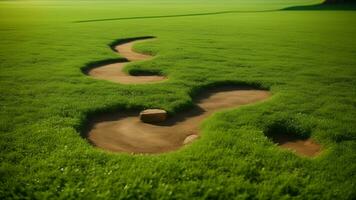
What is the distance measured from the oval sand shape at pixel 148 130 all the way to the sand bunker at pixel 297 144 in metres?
1.59

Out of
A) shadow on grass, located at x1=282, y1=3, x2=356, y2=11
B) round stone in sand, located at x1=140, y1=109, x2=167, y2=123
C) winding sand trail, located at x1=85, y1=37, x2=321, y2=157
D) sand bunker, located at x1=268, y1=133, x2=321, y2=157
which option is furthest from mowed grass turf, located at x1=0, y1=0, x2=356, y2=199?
shadow on grass, located at x1=282, y1=3, x2=356, y2=11

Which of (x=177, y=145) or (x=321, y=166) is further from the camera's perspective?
(x=177, y=145)

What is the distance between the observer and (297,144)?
6.49 m

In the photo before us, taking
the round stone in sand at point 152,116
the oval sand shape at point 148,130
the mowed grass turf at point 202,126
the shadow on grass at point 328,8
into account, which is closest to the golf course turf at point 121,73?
the mowed grass turf at point 202,126

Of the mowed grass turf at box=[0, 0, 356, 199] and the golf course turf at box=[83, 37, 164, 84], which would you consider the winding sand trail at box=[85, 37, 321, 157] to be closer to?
the mowed grass turf at box=[0, 0, 356, 199]

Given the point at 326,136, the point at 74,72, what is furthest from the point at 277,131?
the point at 74,72

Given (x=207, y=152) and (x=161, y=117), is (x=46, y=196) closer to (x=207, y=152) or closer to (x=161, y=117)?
(x=207, y=152)

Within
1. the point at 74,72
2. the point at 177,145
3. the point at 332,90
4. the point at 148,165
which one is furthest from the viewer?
the point at 74,72

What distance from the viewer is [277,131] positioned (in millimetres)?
7023

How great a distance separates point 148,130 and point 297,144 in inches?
113

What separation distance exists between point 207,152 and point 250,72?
20.9 feet

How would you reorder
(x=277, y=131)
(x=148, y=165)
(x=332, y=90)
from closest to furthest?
(x=148, y=165), (x=277, y=131), (x=332, y=90)

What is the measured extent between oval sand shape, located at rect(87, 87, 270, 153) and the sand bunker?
5.23 feet

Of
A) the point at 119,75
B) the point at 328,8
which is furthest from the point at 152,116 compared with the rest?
the point at 328,8
